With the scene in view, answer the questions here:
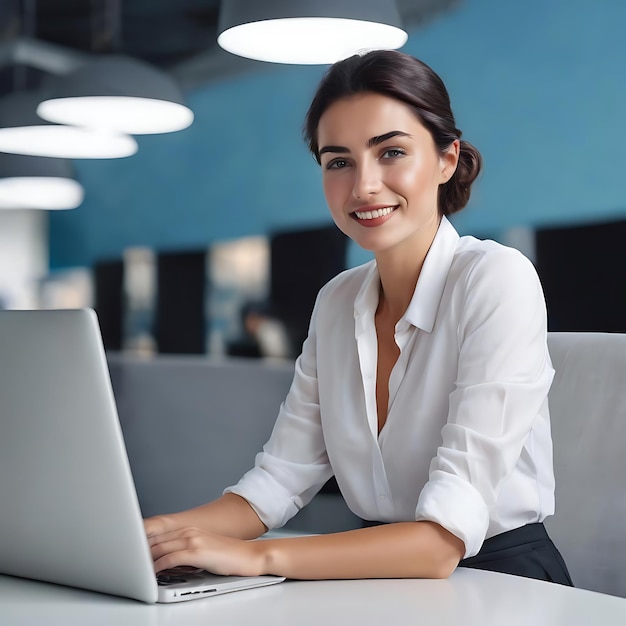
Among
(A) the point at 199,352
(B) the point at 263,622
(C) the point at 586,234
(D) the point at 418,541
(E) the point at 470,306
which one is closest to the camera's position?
(B) the point at 263,622

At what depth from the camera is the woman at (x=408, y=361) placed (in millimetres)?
1307

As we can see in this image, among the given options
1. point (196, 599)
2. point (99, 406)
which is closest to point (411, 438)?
point (196, 599)

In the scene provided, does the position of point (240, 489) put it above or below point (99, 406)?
below

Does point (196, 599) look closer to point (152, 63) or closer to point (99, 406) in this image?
point (99, 406)

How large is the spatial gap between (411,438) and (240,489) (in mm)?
277

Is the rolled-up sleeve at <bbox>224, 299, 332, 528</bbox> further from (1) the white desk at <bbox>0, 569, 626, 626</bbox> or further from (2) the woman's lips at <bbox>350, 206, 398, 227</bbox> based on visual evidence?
(1) the white desk at <bbox>0, 569, 626, 626</bbox>

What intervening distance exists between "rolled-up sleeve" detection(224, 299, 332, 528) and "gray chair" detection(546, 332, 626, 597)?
19.1 inches

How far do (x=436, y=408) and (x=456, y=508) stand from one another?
255mm

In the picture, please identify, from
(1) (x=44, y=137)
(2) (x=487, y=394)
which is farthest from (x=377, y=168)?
(1) (x=44, y=137)

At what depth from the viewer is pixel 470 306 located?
140 cm

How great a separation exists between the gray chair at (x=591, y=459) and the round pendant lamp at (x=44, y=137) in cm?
248

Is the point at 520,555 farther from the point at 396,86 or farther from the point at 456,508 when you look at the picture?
the point at 396,86

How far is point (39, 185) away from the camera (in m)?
4.82

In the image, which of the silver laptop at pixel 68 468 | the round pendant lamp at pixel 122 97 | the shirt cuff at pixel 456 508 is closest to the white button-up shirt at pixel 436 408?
the shirt cuff at pixel 456 508
